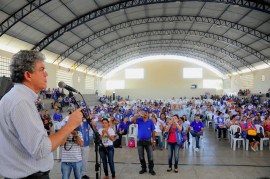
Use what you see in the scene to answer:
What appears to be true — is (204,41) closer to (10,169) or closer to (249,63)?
(249,63)

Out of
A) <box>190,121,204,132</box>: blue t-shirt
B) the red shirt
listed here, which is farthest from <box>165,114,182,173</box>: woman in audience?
<box>190,121,204,132</box>: blue t-shirt

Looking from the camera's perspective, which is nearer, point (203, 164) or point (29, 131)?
point (29, 131)

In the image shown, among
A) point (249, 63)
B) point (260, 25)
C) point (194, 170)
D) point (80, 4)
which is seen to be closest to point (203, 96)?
point (249, 63)

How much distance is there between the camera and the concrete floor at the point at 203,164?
6.48 m

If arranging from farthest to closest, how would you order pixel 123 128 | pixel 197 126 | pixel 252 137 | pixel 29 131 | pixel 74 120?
pixel 123 128
pixel 197 126
pixel 252 137
pixel 74 120
pixel 29 131

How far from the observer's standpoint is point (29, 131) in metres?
1.34

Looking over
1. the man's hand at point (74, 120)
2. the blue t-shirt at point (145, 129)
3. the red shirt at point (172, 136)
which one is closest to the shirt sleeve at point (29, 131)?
the man's hand at point (74, 120)

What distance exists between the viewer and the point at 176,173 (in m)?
6.62

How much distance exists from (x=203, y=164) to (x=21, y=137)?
704 cm

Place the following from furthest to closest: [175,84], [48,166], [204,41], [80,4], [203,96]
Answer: [175,84]
[203,96]
[204,41]
[80,4]
[48,166]

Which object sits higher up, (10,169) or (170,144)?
(10,169)

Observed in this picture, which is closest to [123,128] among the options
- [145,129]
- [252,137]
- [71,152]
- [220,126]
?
[145,129]

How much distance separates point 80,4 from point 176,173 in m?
15.8

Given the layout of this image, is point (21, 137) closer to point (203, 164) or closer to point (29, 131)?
point (29, 131)
